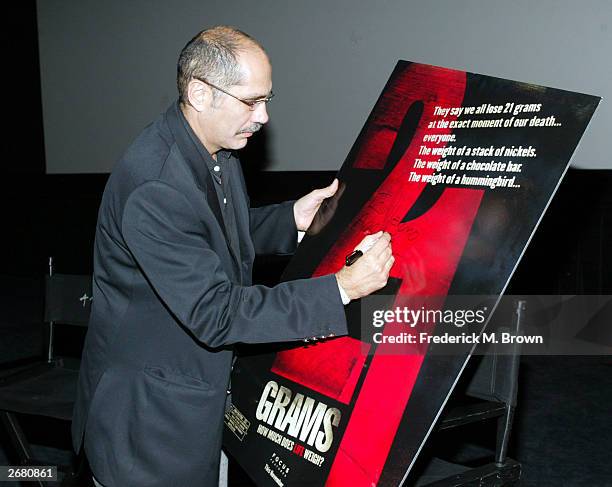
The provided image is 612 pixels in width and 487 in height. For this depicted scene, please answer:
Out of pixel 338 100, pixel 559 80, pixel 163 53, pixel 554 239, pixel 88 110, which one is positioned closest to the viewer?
pixel 559 80

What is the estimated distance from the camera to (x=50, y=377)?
2512mm

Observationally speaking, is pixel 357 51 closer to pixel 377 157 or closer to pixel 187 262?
pixel 377 157

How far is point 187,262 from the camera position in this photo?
1.25 m

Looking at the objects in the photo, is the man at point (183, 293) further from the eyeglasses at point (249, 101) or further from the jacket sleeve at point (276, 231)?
the jacket sleeve at point (276, 231)

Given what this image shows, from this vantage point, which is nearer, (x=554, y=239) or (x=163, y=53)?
(x=554, y=239)

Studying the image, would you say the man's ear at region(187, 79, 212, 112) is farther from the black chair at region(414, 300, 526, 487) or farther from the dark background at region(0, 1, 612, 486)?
the dark background at region(0, 1, 612, 486)

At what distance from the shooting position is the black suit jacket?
126 centimetres

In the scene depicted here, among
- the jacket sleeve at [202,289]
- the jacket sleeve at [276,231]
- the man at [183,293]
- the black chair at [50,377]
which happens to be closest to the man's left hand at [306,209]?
the jacket sleeve at [276,231]

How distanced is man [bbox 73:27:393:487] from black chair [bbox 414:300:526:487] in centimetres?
44

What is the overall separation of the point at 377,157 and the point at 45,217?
5.31 meters

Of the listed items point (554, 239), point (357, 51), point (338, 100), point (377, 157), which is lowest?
point (554, 239)

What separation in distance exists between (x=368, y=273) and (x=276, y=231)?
514 mm

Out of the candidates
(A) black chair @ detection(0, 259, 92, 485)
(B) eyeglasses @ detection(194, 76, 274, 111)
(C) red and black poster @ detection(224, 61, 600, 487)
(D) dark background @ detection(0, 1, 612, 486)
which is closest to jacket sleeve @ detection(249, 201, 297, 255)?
(C) red and black poster @ detection(224, 61, 600, 487)

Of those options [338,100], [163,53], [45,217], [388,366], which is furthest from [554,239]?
A: [45,217]
